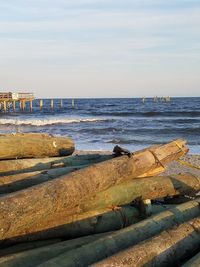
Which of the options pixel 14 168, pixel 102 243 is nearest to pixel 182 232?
pixel 102 243

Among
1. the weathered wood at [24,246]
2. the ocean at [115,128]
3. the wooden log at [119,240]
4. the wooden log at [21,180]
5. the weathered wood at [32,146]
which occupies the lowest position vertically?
the ocean at [115,128]

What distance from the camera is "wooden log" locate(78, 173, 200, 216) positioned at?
5.42 m

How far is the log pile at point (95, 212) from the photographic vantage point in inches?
162

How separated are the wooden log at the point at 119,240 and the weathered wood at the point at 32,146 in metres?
2.68

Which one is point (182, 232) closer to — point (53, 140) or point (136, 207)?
point (136, 207)

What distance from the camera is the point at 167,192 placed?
6598 millimetres

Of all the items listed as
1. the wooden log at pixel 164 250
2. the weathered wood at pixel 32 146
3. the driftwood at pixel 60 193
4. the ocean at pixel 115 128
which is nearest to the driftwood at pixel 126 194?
the driftwood at pixel 60 193

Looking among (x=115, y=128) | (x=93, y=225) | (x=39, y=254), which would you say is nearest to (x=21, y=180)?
(x=93, y=225)

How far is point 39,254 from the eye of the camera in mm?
4207

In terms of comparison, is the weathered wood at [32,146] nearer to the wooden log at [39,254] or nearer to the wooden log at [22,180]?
the wooden log at [22,180]

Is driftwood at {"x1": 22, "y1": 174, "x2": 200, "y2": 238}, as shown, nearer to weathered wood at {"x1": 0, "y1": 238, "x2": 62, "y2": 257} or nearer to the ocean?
weathered wood at {"x1": 0, "y1": 238, "x2": 62, "y2": 257}

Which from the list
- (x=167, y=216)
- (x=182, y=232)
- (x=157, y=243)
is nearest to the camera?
(x=157, y=243)

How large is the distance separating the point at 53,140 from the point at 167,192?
2.20 meters

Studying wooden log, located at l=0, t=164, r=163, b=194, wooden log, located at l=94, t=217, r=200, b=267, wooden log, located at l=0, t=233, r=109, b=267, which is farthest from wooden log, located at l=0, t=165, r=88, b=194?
wooden log, located at l=94, t=217, r=200, b=267
